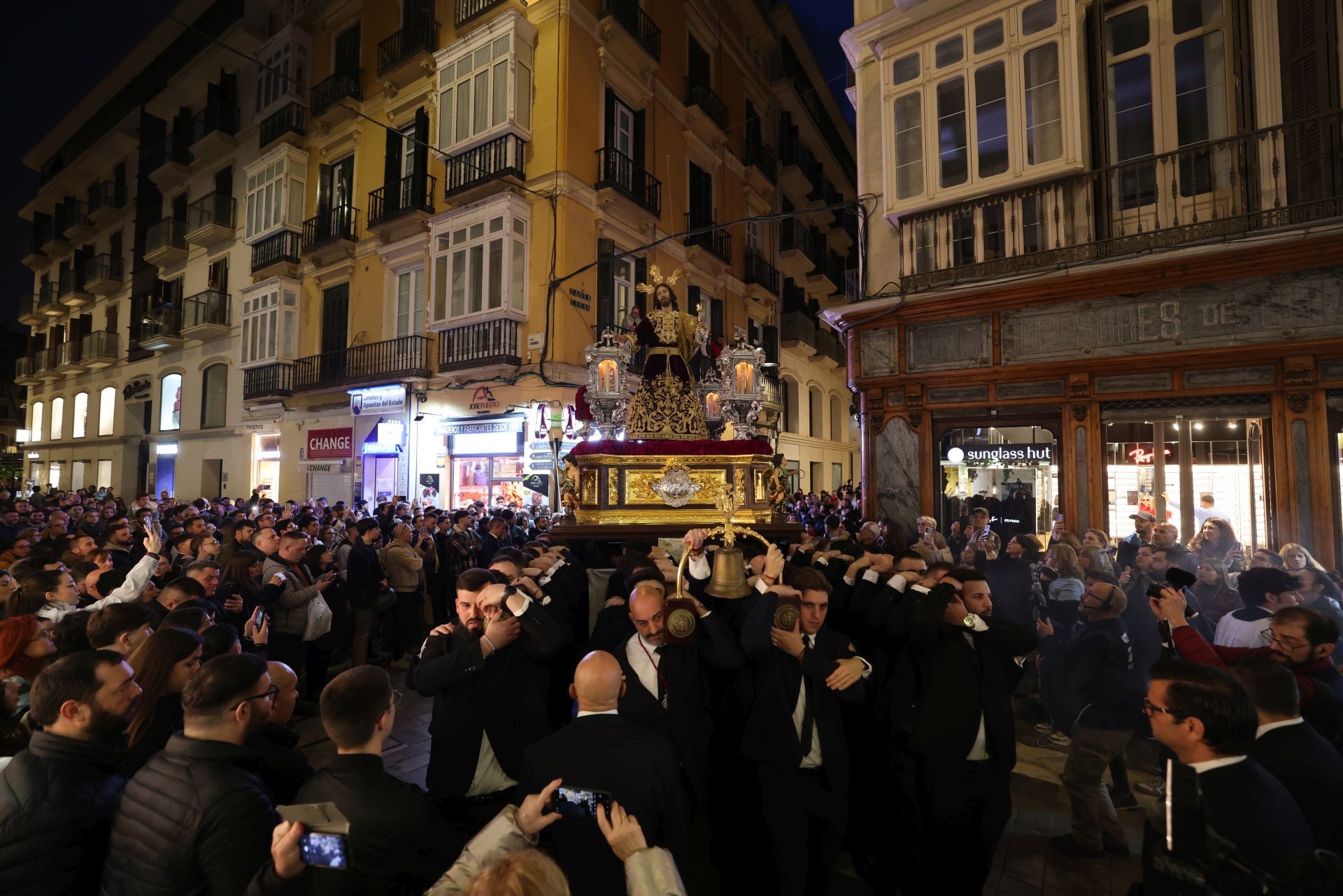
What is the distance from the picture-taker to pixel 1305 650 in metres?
2.88

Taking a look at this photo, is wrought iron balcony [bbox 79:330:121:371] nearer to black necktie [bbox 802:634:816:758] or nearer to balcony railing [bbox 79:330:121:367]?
balcony railing [bbox 79:330:121:367]

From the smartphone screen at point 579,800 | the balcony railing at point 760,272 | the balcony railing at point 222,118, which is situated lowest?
the smartphone screen at point 579,800

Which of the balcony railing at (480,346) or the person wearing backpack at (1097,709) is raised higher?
the balcony railing at (480,346)

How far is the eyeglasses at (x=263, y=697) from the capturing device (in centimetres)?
212

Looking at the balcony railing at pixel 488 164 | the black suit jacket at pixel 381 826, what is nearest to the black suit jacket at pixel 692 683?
the black suit jacket at pixel 381 826

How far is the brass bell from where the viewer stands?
3117 mm

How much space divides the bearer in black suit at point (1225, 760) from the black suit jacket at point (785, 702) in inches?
50.7

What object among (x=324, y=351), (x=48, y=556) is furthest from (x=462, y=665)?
(x=324, y=351)

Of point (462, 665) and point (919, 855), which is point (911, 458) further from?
point (462, 665)

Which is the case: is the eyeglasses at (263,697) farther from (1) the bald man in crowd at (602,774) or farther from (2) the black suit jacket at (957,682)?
(2) the black suit jacket at (957,682)

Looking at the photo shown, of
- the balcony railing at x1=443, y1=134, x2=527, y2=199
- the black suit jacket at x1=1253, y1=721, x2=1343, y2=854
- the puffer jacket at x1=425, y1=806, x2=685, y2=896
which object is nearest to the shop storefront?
the black suit jacket at x1=1253, y1=721, x2=1343, y2=854

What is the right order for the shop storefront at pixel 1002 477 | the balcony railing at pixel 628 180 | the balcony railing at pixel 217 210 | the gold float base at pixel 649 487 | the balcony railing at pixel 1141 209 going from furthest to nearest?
1. the balcony railing at pixel 217 210
2. the balcony railing at pixel 628 180
3. the shop storefront at pixel 1002 477
4. the balcony railing at pixel 1141 209
5. the gold float base at pixel 649 487

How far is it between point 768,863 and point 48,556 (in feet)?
18.1

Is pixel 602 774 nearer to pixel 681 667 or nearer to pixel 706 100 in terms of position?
pixel 681 667
